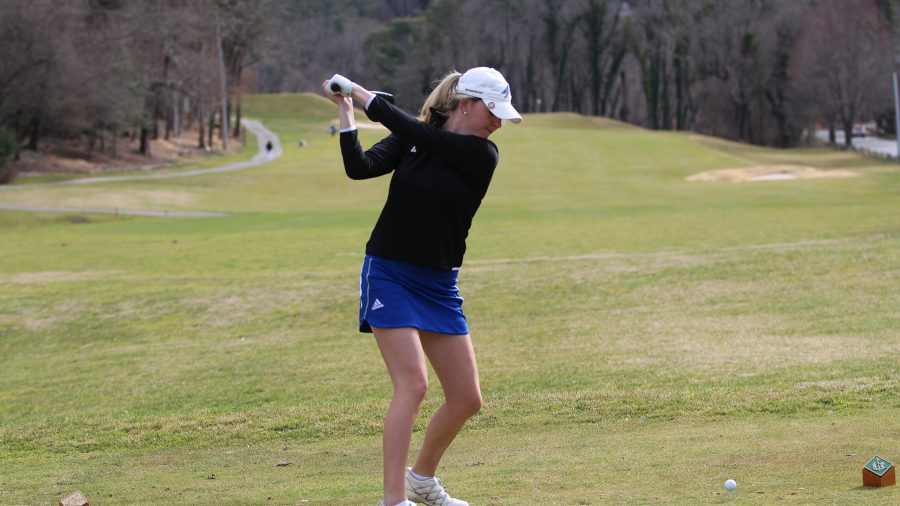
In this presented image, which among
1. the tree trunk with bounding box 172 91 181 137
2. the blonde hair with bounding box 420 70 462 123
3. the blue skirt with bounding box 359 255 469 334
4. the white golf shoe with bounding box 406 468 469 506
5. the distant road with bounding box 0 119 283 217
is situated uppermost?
the blonde hair with bounding box 420 70 462 123

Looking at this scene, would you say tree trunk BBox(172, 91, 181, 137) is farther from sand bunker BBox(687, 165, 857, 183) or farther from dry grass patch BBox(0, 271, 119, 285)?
dry grass patch BBox(0, 271, 119, 285)

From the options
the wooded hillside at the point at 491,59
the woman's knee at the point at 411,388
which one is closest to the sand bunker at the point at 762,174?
the wooded hillside at the point at 491,59

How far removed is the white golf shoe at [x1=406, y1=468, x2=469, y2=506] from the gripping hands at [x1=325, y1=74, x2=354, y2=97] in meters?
2.05

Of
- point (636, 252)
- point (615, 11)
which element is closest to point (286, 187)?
point (636, 252)

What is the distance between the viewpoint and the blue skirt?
5852mm

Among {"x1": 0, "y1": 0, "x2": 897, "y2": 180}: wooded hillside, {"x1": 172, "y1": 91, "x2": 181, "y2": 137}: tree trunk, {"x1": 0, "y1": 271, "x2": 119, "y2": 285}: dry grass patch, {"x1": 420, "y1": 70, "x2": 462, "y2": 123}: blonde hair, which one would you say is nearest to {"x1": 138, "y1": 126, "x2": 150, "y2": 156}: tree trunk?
{"x1": 0, "y1": 0, "x2": 897, "y2": 180}: wooded hillside

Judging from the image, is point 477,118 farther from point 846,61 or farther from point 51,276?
point 846,61

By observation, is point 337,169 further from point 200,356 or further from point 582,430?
point 582,430

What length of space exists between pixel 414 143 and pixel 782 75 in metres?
113

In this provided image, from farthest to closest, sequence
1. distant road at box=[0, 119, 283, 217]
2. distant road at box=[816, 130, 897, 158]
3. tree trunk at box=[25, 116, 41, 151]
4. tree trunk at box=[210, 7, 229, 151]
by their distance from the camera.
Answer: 1. distant road at box=[816, 130, 897, 158]
2. tree trunk at box=[210, 7, 229, 151]
3. tree trunk at box=[25, 116, 41, 151]
4. distant road at box=[0, 119, 283, 217]

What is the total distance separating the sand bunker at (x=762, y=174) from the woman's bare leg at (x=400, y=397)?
194 feet

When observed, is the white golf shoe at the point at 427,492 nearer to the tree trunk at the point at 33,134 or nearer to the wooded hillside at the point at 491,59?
the wooded hillside at the point at 491,59

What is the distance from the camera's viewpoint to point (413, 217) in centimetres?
583

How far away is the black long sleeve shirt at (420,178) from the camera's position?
19.0 ft
